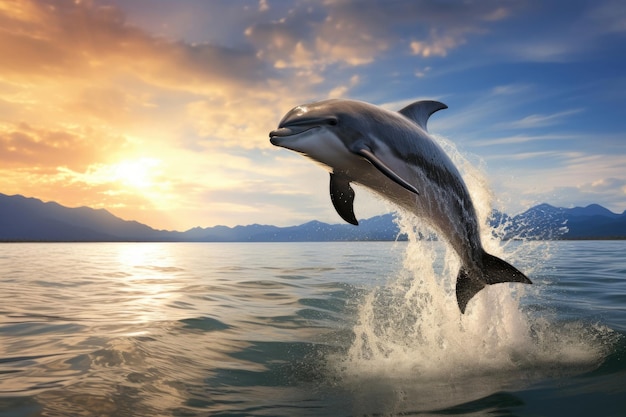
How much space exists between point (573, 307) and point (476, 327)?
460 centimetres

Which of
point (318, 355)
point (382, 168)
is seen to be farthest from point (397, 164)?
point (318, 355)

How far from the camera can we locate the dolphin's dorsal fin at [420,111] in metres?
7.82

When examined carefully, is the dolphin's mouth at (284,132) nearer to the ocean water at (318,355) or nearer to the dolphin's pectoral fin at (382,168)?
the dolphin's pectoral fin at (382,168)

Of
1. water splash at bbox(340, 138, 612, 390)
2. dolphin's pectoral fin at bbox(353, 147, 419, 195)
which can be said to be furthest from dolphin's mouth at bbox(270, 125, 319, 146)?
water splash at bbox(340, 138, 612, 390)

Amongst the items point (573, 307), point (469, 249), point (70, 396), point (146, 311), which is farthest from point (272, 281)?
point (70, 396)

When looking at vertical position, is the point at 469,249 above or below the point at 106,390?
above

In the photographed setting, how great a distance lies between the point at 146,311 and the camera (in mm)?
12273

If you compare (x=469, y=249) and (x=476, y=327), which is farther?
(x=476, y=327)

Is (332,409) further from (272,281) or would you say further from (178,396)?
(272,281)

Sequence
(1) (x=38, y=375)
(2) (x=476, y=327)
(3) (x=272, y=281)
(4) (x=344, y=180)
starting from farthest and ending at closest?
(3) (x=272, y=281)
(2) (x=476, y=327)
(4) (x=344, y=180)
(1) (x=38, y=375)

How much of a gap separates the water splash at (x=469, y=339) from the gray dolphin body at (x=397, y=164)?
0.53 meters

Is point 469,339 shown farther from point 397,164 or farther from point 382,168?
point 382,168

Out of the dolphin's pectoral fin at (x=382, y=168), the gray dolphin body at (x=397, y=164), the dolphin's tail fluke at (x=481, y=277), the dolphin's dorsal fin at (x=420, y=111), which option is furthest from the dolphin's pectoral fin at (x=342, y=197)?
the dolphin's tail fluke at (x=481, y=277)

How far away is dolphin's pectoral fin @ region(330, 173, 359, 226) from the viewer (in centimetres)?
713
